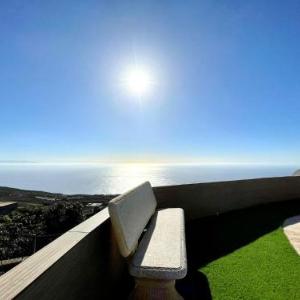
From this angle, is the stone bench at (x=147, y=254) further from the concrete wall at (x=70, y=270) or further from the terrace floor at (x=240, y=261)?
the terrace floor at (x=240, y=261)

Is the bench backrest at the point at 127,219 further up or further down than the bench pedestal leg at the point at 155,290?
further up

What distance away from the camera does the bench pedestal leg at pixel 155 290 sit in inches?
92.0

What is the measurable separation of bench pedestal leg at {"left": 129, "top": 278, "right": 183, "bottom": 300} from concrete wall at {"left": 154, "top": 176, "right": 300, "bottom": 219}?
3153 millimetres

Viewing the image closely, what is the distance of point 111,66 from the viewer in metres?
8.46

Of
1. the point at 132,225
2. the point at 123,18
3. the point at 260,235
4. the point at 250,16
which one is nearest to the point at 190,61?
the point at 250,16

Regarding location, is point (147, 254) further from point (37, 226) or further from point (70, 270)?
point (37, 226)

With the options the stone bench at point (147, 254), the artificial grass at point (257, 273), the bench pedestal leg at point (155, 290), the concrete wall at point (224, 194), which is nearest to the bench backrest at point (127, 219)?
the stone bench at point (147, 254)

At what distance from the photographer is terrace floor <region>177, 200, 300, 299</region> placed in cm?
300

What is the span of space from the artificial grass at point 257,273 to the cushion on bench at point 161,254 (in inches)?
27.6

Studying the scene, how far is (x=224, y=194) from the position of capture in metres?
6.84

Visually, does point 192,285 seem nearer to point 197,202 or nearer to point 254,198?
point 197,202

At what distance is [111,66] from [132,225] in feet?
22.2

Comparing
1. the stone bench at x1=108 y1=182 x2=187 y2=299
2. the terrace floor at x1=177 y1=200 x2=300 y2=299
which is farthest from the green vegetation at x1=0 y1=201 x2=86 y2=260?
the stone bench at x1=108 y1=182 x2=187 y2=299

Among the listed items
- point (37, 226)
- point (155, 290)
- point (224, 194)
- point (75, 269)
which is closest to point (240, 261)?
point (155, 290)
